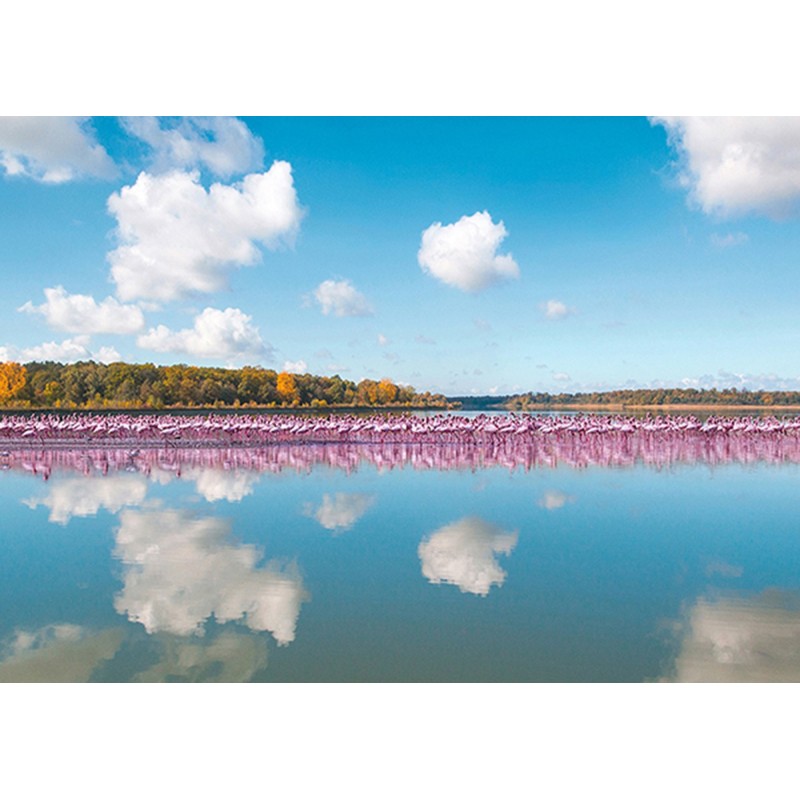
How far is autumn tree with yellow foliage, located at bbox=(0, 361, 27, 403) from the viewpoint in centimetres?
4762

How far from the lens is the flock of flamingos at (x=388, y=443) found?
49.9ft

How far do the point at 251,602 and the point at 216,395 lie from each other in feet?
161

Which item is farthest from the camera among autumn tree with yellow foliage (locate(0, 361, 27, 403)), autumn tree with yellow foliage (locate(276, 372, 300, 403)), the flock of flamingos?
autumn tree with yellow foliage (locate(276, 372, 300, 403))

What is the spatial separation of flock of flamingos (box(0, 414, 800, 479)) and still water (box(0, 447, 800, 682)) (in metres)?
4.15

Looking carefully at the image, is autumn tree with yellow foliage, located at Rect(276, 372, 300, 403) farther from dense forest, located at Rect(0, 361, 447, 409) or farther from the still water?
the still water

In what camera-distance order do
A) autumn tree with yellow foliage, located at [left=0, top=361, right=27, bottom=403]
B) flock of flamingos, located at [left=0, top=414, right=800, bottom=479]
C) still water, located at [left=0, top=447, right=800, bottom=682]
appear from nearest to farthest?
still water, located at [left=0, top=447, right=800, bottom=682] < flock of flamingos, located at [left=0, top=414, right=800, bottom=479] < autumn tree with yellow foliage, located at [left=0, top=361, right=27, bottom=403]

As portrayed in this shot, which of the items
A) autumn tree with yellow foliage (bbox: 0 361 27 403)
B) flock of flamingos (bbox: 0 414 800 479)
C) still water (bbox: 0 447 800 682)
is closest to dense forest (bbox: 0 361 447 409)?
autumn tree with yellow foliage (bbox: 0 361 27 403)

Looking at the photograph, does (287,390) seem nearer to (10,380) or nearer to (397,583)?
(10,380)

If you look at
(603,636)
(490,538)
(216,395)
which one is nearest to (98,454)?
(490,538)

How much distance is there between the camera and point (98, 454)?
55.0 feet

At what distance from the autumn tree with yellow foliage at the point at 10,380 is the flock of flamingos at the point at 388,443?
31.3 meters

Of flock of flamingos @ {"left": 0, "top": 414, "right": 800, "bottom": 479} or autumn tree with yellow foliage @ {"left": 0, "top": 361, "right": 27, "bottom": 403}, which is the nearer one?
flock of flamingos @ {"left": 0, "top": 414, "right": 800, "bottom": 479}

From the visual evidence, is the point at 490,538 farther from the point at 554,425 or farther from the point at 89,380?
the point at 89,380

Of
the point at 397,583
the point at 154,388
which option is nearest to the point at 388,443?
the point at 397,583
